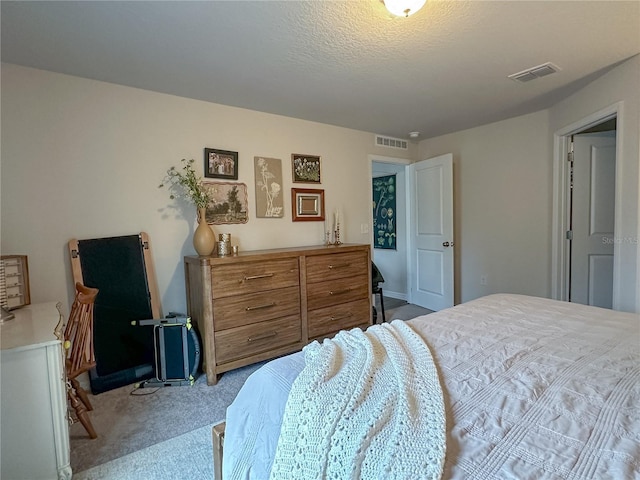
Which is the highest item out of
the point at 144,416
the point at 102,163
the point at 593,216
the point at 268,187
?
the point at 102,163

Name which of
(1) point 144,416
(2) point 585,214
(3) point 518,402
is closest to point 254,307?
(1) point 144,416

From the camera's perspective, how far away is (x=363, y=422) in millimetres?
793

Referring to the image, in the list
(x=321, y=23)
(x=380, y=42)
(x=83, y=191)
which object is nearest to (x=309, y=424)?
(x=321, y=23)

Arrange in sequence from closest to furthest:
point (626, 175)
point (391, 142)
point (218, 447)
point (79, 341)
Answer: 1. point (218, 447)
2. point (79, 341)
3. point (626, 175)
4. point (391, 142)

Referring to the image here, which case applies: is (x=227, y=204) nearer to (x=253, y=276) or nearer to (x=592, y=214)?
(x=253, y=276)

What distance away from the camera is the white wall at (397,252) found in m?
4.80

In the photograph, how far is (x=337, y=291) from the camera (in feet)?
10.3

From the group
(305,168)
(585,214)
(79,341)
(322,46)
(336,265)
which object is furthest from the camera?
(305,168)

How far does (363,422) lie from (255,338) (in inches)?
78.3

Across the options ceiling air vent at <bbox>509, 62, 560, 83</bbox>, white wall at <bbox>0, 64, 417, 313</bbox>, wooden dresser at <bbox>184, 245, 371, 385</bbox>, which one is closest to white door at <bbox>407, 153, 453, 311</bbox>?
wooden dresser at <bbox>184, 245, 371, 385</bbox>

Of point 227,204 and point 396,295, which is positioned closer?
point 227,204

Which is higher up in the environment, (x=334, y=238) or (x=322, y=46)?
(x=322, y=46)

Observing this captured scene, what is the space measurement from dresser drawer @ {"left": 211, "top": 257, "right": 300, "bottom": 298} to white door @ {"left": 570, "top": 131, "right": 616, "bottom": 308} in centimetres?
283

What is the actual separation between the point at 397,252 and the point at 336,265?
2.17 metres
